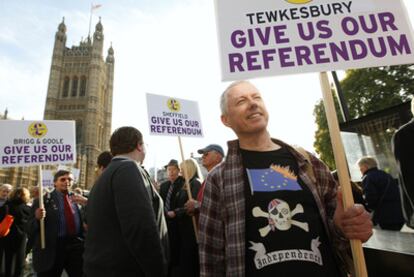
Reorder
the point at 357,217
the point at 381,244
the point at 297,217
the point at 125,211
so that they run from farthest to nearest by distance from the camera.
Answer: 1. the point at 381,244
2. the point at 125,211
3. the point at 297,217
4. the point at 357,217

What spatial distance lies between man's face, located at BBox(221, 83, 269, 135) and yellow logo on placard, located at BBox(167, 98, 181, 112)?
366 centimetres

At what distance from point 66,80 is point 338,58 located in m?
59.8

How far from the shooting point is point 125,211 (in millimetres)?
1878

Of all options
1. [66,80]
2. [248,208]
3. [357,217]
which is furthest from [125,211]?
[66,80]

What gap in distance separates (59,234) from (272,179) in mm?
3199

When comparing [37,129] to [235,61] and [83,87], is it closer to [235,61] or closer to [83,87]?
[235,61]

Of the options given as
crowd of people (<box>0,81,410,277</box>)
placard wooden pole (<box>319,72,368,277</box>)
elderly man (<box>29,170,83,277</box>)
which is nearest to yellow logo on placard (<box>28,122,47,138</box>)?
elderly man (<box>29,170,83,277</box>)

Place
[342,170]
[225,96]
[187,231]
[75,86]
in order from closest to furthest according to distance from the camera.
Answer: [342,170] < [225,96] < [187,231] < [75,86]

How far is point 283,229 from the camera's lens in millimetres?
Answer: 1286

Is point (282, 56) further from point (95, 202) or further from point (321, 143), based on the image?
point (321, 143)

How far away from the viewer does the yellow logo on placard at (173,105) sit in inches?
205

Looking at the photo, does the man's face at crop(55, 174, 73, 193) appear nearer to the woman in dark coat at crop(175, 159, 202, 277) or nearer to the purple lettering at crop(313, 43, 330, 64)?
the woman in dark coat at crop(175, 159, 202, 277)

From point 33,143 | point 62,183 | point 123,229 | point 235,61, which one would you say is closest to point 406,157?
point 235,61

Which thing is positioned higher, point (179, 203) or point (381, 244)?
point (179, 203)
